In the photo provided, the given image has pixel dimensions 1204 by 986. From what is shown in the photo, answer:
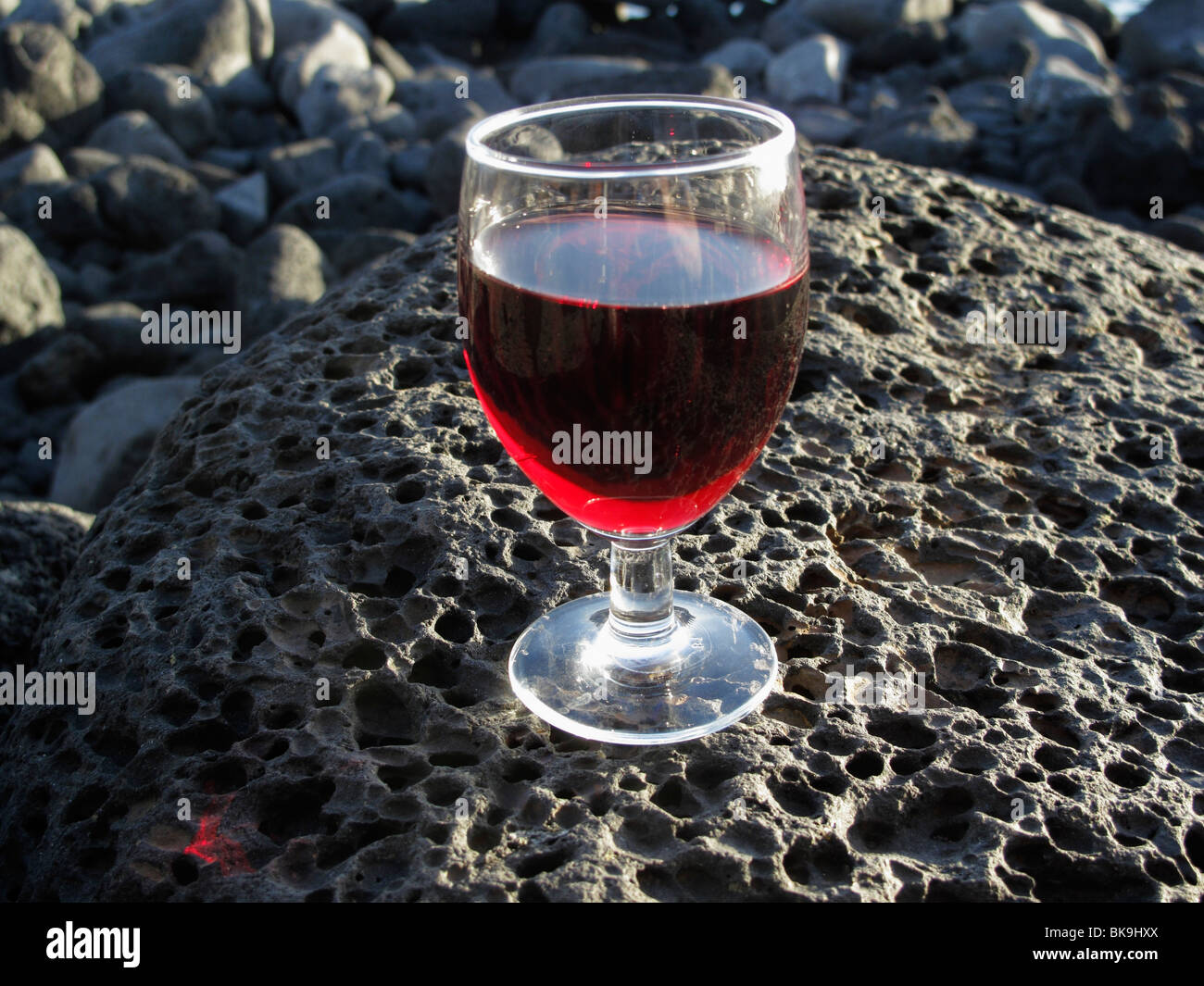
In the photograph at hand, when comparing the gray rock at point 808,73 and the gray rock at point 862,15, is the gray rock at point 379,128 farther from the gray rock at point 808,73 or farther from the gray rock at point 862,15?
the gray rock at point 862,15

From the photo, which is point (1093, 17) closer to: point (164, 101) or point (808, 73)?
point (808, 73)

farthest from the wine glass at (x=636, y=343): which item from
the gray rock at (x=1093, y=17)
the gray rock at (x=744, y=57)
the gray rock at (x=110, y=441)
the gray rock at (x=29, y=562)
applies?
the gray rock at (x=1093, y=17)

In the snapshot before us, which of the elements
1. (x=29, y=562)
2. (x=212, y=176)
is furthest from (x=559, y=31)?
(x=29, y=562)

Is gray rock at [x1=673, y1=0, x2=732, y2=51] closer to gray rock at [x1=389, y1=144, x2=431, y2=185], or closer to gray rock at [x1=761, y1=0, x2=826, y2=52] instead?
gray rock at [x1=761, y1=0, x2=826, y2=52]

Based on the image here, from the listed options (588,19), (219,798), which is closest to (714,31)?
(588,19)

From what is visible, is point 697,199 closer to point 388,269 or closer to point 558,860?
point 558,860
